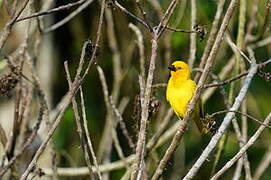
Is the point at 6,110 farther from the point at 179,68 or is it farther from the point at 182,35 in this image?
the point at 179,68

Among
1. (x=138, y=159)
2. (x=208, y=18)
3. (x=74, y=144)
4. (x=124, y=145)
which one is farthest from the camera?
(x=124, y=145)

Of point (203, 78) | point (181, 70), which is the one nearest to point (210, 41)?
point (203, 78)

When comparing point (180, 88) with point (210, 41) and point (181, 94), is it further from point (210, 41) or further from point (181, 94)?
point (210, 41)

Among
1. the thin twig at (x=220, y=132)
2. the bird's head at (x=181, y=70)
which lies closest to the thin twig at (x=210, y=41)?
the thin twig at (x=220, y=132)

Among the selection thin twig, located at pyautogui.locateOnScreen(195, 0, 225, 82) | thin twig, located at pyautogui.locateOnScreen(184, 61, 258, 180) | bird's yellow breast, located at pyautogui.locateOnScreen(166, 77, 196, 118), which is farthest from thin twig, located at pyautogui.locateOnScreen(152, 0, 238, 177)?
bird's yellow breast, located at pyautogui.locateOnScreen(166, 77, 196, 118)

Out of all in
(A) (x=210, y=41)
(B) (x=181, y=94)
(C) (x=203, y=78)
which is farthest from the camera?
(B) (x=181, y=94)

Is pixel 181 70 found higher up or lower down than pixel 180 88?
higher up

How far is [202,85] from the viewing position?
8.51ft

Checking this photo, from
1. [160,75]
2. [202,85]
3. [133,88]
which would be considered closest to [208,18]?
[160,75]

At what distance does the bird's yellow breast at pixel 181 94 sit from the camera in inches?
167

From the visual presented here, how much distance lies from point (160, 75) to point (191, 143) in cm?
227

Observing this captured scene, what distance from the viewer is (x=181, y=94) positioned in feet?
14.0

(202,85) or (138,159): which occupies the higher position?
(202,85)

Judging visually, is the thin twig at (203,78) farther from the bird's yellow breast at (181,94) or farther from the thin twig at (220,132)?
the bird's yellow breast at (181,94)
